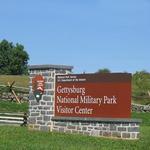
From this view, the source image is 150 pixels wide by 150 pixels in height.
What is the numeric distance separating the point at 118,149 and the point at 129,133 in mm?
3557

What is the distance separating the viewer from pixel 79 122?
23.0 metres

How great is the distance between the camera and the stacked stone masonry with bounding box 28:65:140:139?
2175cm

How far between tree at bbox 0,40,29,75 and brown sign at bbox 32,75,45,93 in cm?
8193

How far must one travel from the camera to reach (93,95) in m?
22.7

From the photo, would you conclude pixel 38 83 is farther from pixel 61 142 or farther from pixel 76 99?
pixel 61 142

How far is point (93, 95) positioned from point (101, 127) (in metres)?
1.34

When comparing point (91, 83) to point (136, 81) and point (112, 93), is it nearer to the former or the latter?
point (112, 93)

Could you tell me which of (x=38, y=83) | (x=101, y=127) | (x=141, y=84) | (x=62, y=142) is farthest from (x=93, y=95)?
(x=141, y=84)

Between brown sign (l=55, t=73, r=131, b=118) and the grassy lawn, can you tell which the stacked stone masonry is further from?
the grassy lawn

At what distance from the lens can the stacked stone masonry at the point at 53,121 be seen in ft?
71.4

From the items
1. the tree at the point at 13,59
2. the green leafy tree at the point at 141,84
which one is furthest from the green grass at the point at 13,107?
the tree at the point at 13,59

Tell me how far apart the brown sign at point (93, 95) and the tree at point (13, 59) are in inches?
3278

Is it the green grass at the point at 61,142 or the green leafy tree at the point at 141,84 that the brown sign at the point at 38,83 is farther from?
the green leafy tree at the point at 141,84

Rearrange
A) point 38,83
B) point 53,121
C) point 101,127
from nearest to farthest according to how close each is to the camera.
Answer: point 101,127
point 53,121
point 38,83
